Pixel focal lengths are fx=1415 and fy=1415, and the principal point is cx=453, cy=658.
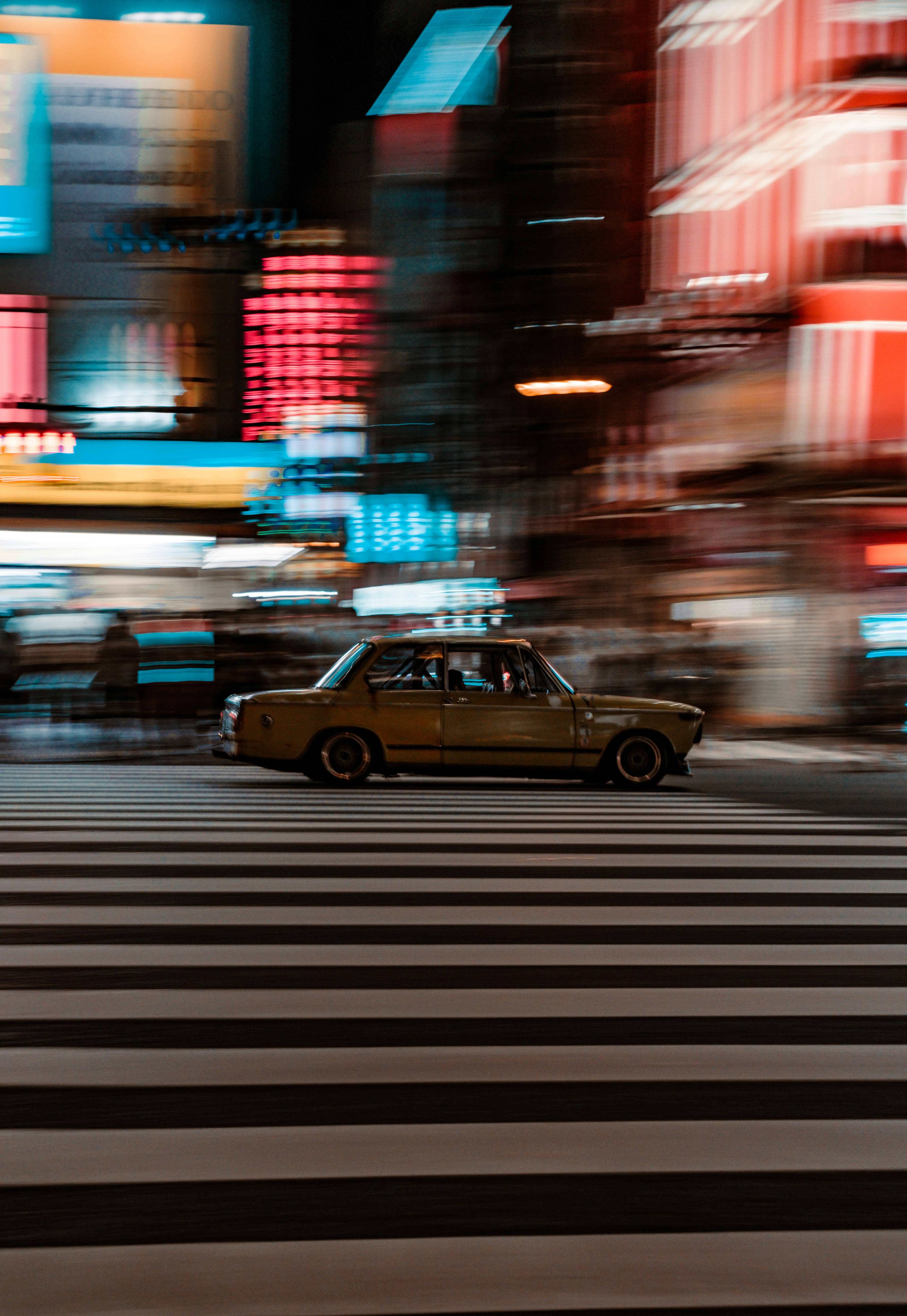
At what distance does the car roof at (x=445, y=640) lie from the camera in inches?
495

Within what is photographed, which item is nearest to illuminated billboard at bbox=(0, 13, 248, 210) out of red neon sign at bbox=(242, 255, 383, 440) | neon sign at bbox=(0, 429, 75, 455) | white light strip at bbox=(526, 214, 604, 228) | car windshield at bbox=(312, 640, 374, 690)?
neon sign at bbox=(0, 429, 75, 455)

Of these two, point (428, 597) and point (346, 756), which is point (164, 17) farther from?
point (346, 756)

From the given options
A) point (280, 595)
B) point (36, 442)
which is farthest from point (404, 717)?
point (280, 595)

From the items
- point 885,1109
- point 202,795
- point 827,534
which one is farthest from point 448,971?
point 827,534

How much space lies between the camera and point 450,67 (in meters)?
57.8

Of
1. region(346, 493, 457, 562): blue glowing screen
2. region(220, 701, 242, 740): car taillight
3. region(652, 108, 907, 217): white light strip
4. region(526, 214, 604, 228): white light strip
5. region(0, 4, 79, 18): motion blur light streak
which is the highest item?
region(0, 4, 79, 18): motion blur light streak

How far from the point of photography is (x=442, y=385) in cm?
5534

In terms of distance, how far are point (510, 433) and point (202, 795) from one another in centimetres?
3587

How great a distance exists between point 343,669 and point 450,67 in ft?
168

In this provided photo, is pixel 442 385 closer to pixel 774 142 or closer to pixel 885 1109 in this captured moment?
pixel 774 142

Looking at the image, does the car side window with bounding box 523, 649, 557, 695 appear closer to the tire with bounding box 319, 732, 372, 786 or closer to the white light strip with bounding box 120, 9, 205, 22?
the tire with bounding box 319, 732, 372, 786

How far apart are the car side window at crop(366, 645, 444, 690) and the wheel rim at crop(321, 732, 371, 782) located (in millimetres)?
488

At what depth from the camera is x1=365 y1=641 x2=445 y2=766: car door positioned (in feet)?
40.5

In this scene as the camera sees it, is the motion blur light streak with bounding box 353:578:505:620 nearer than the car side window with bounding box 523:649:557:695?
No
